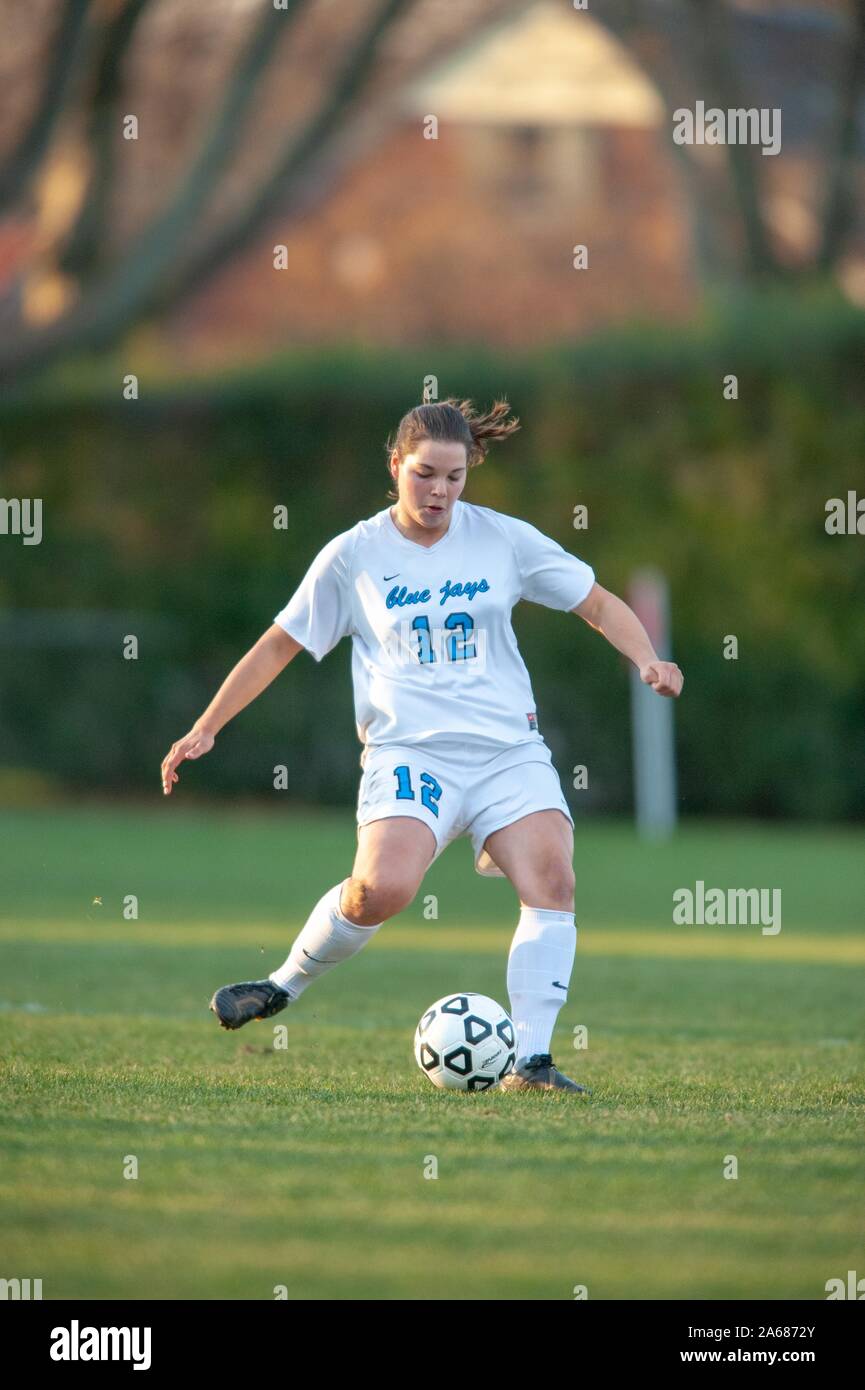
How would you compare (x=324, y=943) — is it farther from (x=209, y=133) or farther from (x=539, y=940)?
(x=209, y=133)

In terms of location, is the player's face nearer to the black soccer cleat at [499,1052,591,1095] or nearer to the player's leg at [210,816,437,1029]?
the player's leg at [210,816,437,1029]

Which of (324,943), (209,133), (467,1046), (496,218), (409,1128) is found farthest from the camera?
(496,218)

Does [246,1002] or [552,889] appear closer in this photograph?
[552,889]

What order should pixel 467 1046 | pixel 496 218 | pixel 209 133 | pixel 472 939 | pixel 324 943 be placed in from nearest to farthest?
pixel 467 1046 < pixel 324 943 < pixel 472 939 < pixel 209 133 < pixel 496 218

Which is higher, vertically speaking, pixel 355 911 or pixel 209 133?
pixel 209 133

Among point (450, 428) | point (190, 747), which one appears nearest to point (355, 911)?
point (190, 747)

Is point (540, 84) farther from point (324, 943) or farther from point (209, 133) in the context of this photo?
point (324, 943)

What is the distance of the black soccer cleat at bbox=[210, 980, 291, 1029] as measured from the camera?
6367 mm

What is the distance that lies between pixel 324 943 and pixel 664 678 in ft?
4.30

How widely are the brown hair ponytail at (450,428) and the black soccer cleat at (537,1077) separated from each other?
1.69 m

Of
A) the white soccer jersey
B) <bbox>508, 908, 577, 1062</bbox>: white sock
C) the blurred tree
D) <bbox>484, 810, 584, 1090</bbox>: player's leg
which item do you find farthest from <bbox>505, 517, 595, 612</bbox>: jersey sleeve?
the blurred tree

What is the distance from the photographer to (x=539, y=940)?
6.07 meters

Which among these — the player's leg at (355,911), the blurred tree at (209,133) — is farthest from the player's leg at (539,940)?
the blurred tree at (209,133)

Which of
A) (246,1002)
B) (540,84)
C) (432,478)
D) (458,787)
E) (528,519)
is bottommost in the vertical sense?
(246,1002)
